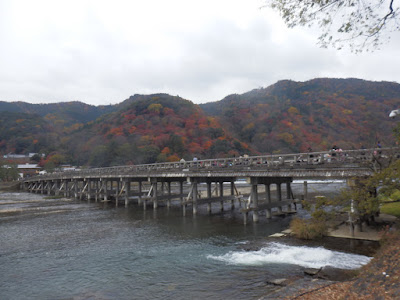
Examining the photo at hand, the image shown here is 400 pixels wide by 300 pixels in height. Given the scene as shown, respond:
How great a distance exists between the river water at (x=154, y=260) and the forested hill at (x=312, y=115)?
196 ft

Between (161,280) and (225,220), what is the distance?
467 inches

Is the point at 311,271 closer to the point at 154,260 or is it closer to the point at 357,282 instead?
the point at 357,282

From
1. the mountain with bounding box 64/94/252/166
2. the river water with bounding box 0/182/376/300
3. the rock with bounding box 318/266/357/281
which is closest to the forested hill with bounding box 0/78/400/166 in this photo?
the mountain with bounding box 64/94/252/166

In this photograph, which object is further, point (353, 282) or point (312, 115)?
point (312, 115)

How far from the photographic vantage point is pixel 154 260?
13172mm

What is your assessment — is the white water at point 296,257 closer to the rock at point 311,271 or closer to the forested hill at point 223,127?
the rock at point 311,271

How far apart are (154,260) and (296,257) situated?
6486 millimetres

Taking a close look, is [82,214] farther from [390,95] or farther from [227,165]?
[390,95]

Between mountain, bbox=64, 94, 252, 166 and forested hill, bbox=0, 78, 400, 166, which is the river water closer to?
mountain, bbox=64, 94, 252, 166

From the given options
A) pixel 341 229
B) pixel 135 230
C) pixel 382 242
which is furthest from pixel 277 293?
pixel 135 230

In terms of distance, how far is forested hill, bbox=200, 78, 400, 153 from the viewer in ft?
257

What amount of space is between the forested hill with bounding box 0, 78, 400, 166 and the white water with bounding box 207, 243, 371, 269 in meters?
56.0

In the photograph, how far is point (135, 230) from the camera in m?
19.9

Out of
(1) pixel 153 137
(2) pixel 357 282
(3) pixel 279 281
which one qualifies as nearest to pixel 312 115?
(1) pixel 153 137
